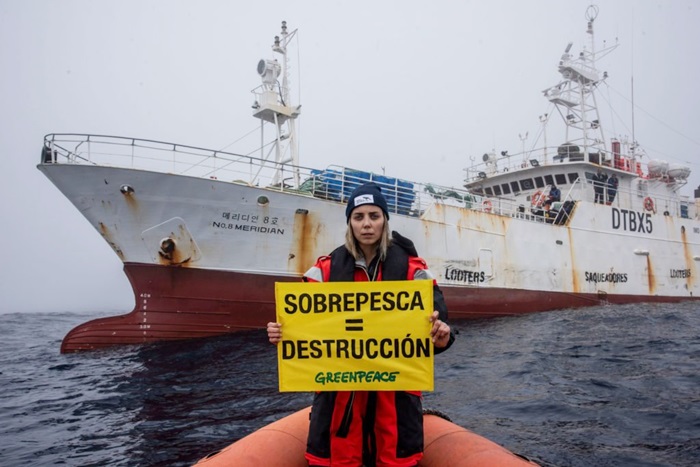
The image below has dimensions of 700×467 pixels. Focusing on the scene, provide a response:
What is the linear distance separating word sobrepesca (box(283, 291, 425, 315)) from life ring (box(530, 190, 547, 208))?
1559 centimetres

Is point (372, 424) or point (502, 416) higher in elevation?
point (372, 424)

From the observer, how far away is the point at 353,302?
8.65 ft

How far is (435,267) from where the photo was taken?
41.6 ft

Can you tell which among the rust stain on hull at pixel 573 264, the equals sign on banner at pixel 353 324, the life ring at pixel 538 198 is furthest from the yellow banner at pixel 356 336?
the life ring at pixel 538 198

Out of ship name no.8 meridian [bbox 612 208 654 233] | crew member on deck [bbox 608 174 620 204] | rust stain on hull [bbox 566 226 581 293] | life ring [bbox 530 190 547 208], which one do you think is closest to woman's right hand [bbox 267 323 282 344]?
rust stain on hull [bbox 566 226 581 293]

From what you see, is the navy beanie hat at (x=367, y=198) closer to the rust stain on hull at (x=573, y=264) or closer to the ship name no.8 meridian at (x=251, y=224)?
the ship name no.8 meridian at (x=251, y=224)

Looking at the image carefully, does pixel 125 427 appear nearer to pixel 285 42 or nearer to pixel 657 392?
pixel 657 392

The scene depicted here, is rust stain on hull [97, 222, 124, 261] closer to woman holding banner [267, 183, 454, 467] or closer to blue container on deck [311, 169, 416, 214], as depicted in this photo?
blue container on deck [311, 169, 416, 214]

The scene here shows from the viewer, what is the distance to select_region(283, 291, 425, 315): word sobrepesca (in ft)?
8.49

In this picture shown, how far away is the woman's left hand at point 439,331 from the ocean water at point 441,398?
2.28m

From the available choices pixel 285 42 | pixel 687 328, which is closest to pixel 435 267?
pixel 687 328

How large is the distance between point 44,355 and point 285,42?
10.4 meters

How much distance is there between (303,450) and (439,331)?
135 cm

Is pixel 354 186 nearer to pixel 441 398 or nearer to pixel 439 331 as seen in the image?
pixel 441 398
